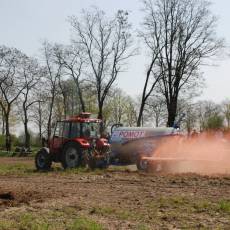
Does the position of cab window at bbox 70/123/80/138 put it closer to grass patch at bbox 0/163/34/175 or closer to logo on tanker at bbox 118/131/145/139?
logo on tanker at bbox 118/131/145/139

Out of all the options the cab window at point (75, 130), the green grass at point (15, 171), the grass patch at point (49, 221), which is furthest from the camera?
the cab window at point (75, 130)

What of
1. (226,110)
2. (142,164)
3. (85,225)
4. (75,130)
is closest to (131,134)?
(142,164)

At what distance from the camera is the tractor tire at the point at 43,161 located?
79.2 feet

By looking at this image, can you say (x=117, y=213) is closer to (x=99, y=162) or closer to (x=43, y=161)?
(x=99, y=162)

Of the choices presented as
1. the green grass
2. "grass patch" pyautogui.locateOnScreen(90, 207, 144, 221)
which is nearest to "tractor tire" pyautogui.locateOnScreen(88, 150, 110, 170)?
the green grass

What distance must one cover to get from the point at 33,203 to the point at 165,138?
12238 mm

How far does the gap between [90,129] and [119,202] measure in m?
11.9

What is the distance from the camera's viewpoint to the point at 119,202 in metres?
12.3

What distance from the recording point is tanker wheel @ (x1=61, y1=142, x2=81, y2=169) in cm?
2344

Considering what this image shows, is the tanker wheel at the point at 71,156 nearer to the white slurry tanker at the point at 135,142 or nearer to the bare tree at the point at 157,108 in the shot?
the white slurry tanker at the point at 135,142

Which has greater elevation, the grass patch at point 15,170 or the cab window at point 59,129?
the cab window at point 59,129

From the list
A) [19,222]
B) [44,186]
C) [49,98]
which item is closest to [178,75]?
[49,98]

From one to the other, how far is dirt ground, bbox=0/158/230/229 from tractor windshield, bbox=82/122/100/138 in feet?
18.3

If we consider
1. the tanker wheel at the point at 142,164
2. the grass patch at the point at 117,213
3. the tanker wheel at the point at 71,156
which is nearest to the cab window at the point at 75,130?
the tanker wheel at the point at 71,156
